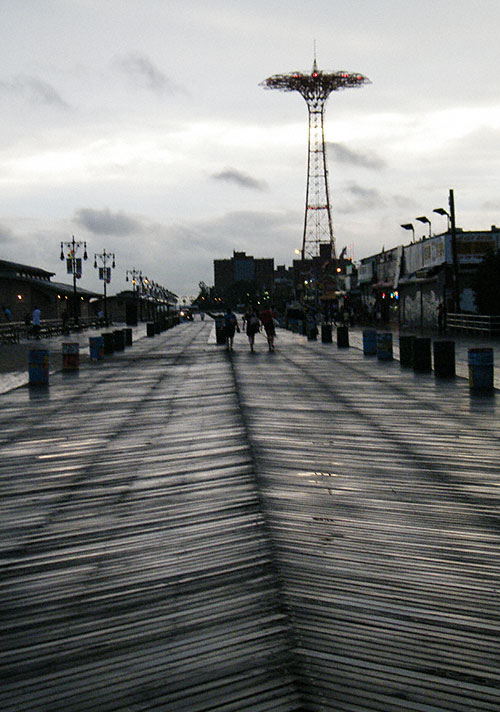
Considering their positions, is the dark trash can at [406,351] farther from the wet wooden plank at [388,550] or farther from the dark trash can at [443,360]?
the wet wooden plank at [388,550]

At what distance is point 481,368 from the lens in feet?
59.2

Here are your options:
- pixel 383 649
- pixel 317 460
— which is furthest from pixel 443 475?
pixel 383 649

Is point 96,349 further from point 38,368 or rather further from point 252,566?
point 252,566

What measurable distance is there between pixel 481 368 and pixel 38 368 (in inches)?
435

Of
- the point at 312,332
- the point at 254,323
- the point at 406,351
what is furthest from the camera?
the point at 312,332

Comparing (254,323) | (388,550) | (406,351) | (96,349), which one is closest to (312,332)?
(254,323)

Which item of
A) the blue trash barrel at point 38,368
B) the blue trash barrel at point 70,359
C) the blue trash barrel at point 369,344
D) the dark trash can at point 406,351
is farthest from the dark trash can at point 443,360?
the blue trash barrel at point 70,359

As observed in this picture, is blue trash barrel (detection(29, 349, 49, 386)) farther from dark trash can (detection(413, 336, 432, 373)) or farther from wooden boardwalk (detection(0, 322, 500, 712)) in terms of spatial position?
dark trash can (detection(413, 336, 432, 373))

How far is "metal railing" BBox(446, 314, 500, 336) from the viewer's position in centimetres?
4000

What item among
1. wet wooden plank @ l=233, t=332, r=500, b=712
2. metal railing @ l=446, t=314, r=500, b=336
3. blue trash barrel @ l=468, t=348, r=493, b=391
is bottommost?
wet wooden plank @ l=233, t=332, r=500, b=712

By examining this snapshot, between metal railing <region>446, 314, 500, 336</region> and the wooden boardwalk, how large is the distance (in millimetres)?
27799

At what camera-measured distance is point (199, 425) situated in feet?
43.9

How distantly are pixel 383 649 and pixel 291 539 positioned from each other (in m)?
2.14

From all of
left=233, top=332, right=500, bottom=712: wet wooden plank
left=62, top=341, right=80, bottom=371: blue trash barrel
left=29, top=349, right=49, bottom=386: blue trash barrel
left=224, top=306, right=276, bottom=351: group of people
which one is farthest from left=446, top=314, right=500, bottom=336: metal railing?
left=233, top=332, right=500, bottom=712: wet wooden plank
